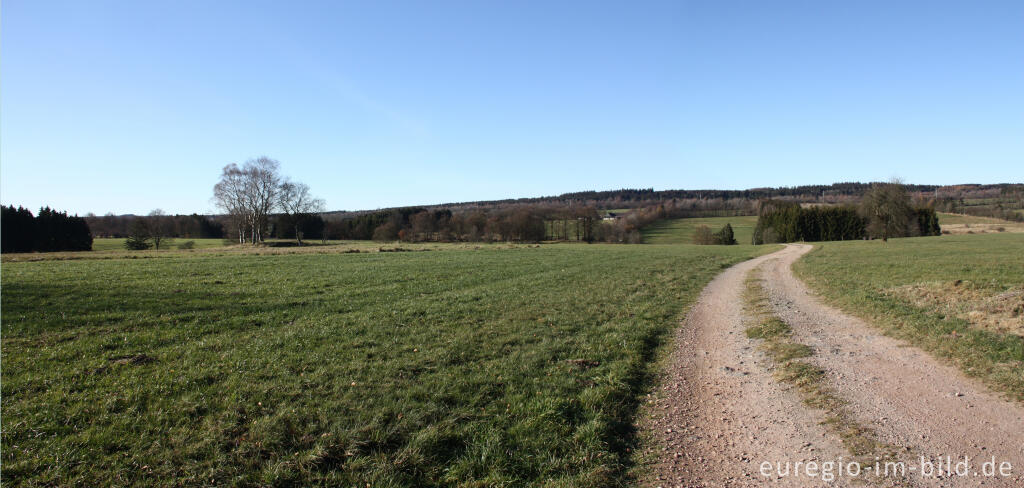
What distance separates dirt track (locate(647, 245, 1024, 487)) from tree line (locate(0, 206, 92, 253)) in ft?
286

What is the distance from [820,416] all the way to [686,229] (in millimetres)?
111647

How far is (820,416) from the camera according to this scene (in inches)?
227

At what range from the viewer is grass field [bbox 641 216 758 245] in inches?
3866

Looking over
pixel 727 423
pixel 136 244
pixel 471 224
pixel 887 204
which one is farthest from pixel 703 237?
pixel 136 244

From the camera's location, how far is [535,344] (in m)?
9.54

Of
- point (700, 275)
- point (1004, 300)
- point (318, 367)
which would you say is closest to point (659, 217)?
point (700, 275)

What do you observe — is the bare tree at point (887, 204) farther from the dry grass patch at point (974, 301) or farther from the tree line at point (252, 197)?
the tree line at point (252, 197)

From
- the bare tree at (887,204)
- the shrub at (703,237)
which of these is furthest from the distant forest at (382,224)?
the bare tree at (887,204)

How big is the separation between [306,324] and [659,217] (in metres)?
128

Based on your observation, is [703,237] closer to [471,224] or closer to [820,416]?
[471,224]

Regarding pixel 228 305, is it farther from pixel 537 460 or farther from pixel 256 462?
pixel 537 460

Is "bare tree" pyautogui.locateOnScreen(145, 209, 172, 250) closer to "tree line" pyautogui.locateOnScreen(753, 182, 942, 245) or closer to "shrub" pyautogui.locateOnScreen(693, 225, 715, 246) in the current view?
"shrub" pyautogui.locateOnScreen(693, 225, 715, 246)

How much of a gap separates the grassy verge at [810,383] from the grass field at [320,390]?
2.30m

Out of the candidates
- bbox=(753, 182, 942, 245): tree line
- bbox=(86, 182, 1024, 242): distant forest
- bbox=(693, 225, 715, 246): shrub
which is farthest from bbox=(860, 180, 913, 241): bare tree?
bbox=(86, 182, 1024, 242): distant forest
